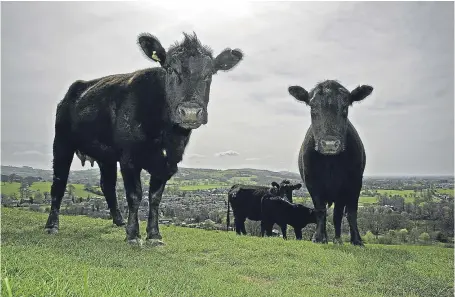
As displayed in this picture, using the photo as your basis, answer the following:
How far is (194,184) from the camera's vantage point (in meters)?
63.8

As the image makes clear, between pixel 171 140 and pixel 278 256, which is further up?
pixel 171 140

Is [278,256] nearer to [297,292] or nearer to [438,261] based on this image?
[297,292]

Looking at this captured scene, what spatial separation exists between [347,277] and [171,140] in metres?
4.97

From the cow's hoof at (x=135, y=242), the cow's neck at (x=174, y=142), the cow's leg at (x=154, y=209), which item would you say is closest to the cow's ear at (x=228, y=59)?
the cow's neck at (x=174, y=142)

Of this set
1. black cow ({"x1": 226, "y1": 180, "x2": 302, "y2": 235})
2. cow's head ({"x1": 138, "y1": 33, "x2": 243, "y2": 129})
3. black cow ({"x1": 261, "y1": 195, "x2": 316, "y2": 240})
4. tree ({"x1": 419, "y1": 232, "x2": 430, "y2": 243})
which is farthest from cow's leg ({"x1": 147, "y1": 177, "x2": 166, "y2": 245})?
tree ({"x1": 419, "y1": 232, "x2": 430, "y2": 243})

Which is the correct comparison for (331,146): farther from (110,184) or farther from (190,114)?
(110,184)

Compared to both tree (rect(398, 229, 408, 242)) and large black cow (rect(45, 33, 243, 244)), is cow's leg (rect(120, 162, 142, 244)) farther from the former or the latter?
tree (rect(398, 229, 408, 242))

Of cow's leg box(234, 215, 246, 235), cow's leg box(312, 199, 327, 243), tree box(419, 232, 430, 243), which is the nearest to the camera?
cow's leg box(312, 199, 327, 243)

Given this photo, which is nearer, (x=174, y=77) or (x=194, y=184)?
(x=174, y=77)

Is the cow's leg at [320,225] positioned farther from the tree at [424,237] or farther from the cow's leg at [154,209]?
the tree at [424,237]

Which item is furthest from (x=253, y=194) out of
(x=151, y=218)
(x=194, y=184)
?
(x=194, y=184)

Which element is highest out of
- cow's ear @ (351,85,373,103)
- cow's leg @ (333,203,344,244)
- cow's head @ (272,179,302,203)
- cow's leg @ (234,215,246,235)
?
cow's ear @ (351,85,373,103)

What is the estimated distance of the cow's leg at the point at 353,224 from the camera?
38.8 feet

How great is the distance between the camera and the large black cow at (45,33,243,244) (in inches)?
359
